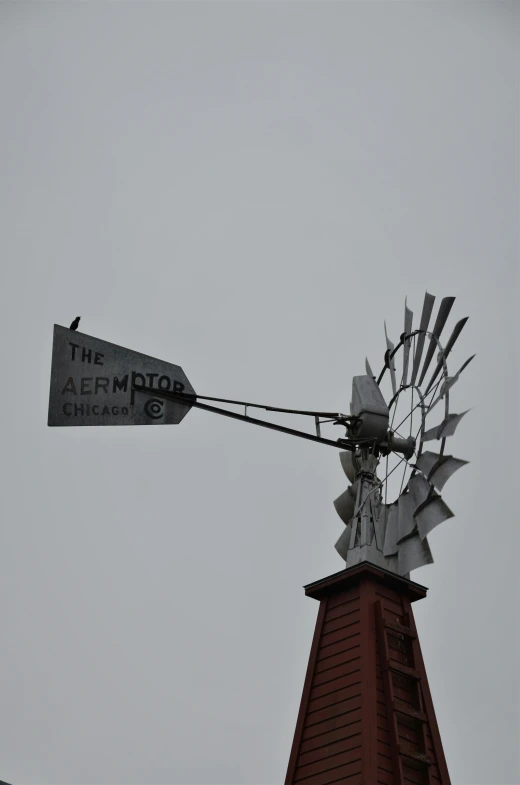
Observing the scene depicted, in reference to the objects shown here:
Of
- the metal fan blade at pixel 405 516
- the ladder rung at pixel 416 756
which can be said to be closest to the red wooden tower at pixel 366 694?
the ladder rung at pixel 416 756

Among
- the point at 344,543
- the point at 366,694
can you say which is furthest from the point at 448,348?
the point at 366,694

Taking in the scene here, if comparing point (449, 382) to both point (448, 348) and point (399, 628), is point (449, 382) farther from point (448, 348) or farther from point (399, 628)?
point (399, 628)

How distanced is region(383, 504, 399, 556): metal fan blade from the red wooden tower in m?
0.36

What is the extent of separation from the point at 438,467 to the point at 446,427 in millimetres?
529

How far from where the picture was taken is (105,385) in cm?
1472

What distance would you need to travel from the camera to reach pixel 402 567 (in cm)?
1356

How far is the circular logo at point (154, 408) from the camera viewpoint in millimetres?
14852

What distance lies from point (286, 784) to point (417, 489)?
371cm

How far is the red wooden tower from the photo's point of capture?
12.2 meters

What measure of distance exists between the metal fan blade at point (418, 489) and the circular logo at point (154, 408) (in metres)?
3.32

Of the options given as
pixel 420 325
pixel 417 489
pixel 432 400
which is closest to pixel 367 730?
pixel 417 489

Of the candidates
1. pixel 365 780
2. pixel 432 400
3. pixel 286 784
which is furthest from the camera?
pixel 432 400

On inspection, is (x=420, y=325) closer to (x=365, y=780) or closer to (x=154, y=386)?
(x=154, y=386)

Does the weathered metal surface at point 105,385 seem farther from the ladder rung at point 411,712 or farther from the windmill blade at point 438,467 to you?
the ladder rung at point 411,712
